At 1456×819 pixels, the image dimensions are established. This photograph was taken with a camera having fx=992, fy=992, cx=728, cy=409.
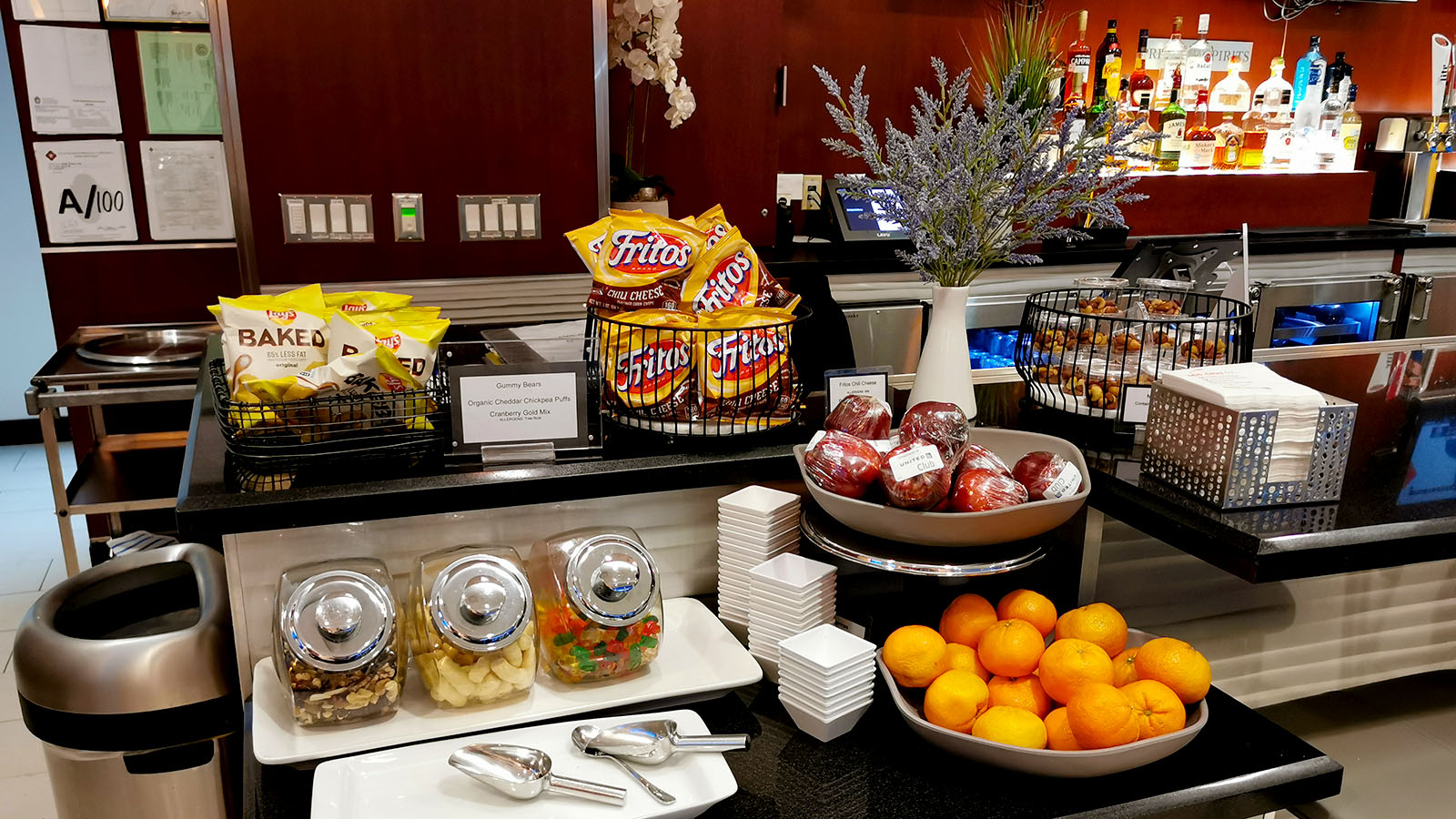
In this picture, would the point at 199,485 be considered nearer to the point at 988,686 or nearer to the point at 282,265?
the point at 988,686

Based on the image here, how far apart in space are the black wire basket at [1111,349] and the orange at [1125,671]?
1.44ft

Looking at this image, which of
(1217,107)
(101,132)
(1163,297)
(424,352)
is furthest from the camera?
(1217,107)

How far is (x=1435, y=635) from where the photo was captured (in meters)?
1.69

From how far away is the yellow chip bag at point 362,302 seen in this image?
1369 millimetres

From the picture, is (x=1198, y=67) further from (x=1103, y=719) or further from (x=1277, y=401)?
(x=1103, y=719)

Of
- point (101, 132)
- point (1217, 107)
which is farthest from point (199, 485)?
point (1217, 107)

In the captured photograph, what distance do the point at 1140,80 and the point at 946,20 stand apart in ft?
3.02

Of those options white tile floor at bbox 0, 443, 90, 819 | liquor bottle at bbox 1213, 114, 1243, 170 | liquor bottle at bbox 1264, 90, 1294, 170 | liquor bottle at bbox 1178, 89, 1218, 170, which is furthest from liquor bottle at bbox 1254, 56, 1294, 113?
white tile floor at bbox 0, 443, 90, 819

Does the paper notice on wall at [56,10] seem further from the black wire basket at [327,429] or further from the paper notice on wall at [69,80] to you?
the black wire basket at [327,429]

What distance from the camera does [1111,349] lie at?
1515 millimetres

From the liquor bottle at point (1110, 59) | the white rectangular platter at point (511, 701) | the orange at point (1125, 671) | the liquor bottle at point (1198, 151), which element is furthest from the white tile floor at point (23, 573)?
the liquor bottle at point (1198, 151)

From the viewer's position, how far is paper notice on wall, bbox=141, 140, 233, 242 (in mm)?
3498

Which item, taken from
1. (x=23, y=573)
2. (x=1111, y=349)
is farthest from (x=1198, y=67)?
(x=23, y=573)

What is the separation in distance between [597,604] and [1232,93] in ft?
15.8
